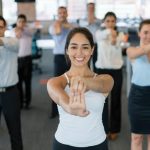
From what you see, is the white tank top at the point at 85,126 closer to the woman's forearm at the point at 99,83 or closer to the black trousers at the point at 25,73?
the woman's forearm at the point at 99,83

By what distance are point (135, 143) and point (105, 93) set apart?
130 cm

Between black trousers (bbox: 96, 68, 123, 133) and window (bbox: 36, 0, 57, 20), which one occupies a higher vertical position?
window (bbox: 36, 0, 57, 20)

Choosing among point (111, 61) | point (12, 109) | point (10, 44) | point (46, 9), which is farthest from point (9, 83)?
point (46, 9)

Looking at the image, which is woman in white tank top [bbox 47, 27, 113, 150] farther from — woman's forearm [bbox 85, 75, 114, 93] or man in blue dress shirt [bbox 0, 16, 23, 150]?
man in blue dress shirt [bbox 0, 16, 23, 150]

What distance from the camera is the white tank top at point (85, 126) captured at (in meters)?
1.85

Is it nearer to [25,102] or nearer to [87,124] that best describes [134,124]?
[87,124]

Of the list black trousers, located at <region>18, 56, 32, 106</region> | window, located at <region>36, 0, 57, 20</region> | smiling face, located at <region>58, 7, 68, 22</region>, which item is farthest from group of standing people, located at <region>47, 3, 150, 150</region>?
window, located at <region>36, 0, 57, 20</region>

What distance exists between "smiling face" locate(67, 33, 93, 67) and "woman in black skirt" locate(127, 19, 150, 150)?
0.95 m

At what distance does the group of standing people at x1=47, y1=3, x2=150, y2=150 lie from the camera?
170cm

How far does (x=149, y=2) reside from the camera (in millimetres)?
10945

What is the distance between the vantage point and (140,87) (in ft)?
9.49

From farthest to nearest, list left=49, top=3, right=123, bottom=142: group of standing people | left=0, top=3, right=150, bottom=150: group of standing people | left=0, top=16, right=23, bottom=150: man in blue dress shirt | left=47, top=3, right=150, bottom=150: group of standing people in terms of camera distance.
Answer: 1. left=49, top=3, right=123, bottom=142: group of standing people
2. left=0, top=16, right=23, bottom=150: man in blue dress shirt
3. left=0, top=3, right=150, bottom=150: group of standing people
4. left=47, top=3, right=150, bottom=150: group of standing people

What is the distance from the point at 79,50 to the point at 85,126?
426 millimetres

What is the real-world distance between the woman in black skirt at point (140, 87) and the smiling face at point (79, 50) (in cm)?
95
